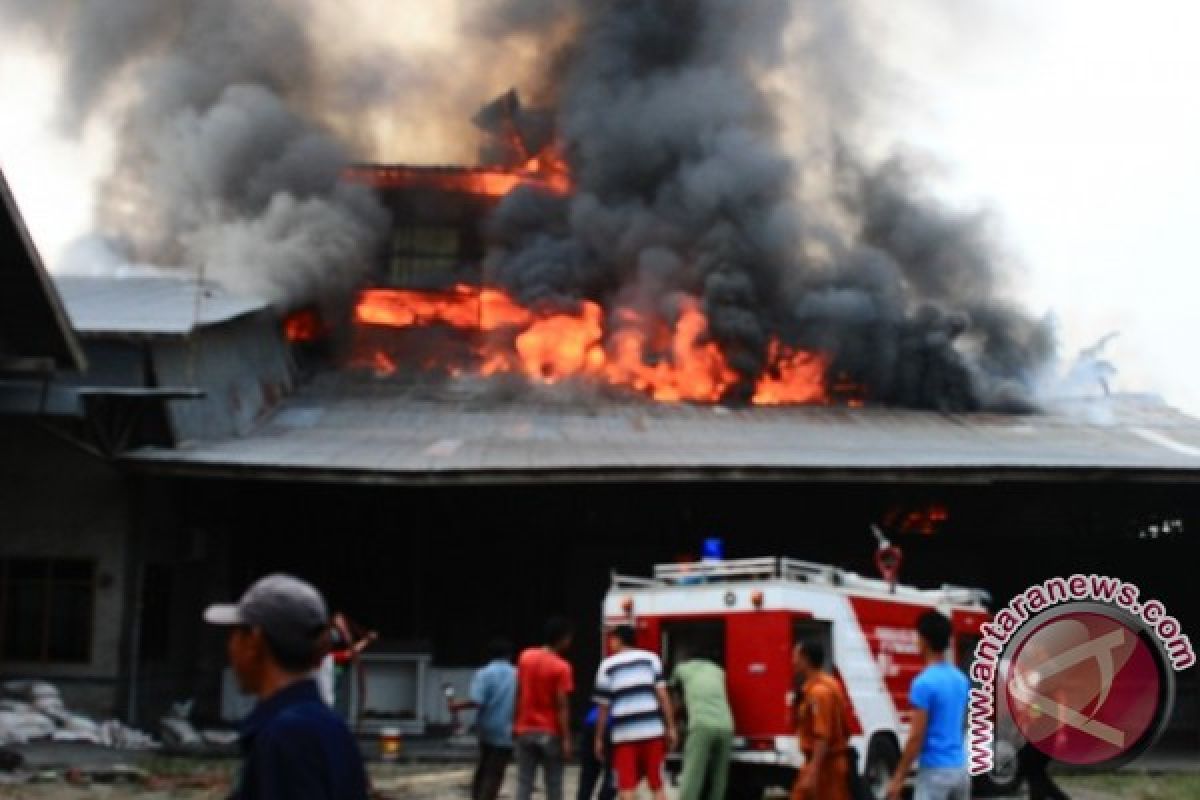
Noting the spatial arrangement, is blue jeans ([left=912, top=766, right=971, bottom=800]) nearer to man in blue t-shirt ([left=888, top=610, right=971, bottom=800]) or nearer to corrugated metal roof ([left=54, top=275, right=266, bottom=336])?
man in blue t-shirt ([left=888, top=610, right=971, bottom=800])

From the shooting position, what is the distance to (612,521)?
1886cm

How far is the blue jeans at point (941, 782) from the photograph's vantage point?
21.7ft

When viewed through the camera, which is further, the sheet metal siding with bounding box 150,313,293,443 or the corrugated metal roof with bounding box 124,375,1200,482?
the sheet metal siding with bounding box 150,313,293,443

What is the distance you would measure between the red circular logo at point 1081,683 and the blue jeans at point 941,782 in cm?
132

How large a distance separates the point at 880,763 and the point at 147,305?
1254 cm

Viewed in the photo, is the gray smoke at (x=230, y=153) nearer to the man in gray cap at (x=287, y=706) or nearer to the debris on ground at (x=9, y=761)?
the debris on ground at (x=9, y=761)

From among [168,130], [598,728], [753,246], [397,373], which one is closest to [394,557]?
[397,373]

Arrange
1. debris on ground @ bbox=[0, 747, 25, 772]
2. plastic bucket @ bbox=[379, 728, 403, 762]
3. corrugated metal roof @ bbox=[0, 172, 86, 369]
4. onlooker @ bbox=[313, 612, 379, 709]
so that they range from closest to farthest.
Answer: onlooker @ bbox=[313, 612, 379, 709]
debris on ground @ bbox=[0, 747, 25, 772]
corrugated metal roof @ bbox=[0, 172, 86, 369]
plastic bucket @ bbox=[379, 728, 403, 762]

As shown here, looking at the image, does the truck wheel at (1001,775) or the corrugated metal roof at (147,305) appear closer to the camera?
the truck wheel at (1001,775)

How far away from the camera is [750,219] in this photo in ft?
93.1

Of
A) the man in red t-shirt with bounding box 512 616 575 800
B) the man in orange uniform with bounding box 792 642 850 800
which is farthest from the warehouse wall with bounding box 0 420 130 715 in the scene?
the man in orange uniform with bounding box 792 642 850 800

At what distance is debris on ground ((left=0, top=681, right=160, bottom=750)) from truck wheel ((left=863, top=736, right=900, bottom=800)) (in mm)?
8306

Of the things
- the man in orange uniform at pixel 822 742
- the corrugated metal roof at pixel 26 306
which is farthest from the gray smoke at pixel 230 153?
the man in orange uniform at pixel 822 742

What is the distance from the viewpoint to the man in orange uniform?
754cm
